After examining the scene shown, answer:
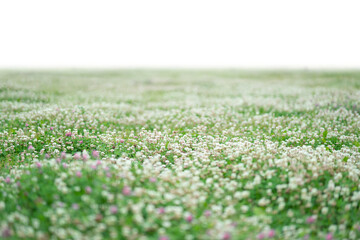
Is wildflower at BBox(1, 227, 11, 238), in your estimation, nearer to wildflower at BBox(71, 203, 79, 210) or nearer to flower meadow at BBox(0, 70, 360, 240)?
flower meadow at BBox(0, 70, 360, 240)

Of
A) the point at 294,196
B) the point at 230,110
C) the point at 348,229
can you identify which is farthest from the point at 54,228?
the point at 230,110

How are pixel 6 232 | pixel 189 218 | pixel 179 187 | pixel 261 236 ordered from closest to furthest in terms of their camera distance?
pixel 6 232, pixel 261 236, pixel 189 218, pixel 179 187

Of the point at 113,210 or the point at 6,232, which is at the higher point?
the point at 113,210

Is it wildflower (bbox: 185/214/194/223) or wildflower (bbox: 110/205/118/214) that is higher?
wildflower (bbox: 110/205/118/214)

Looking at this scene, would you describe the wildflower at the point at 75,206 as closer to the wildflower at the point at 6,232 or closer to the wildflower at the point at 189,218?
the wildflower at the point at 6,232

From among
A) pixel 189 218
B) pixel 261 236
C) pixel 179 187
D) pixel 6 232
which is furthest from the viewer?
pixel 179 187

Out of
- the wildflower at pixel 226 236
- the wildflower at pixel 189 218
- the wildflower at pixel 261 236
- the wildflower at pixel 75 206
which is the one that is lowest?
the wildflower at pixel 261 236

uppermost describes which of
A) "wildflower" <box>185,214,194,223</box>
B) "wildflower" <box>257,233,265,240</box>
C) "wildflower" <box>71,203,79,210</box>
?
"wildflower" <box>71,203,79,210</box>

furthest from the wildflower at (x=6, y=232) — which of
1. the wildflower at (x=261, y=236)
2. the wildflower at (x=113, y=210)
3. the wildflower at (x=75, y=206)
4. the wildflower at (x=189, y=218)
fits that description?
the wildflower at (x=261, y=236)

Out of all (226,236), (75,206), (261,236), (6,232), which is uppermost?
(75,206)

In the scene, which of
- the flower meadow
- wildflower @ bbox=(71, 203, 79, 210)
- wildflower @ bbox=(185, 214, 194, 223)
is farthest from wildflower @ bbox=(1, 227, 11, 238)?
wildflower @ bbox=(185, 214, 194, 223)

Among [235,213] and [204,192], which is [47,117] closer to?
[204,192]

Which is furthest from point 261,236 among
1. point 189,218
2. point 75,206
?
point 75,206

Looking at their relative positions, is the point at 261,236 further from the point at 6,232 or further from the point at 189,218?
the point at 6,232
